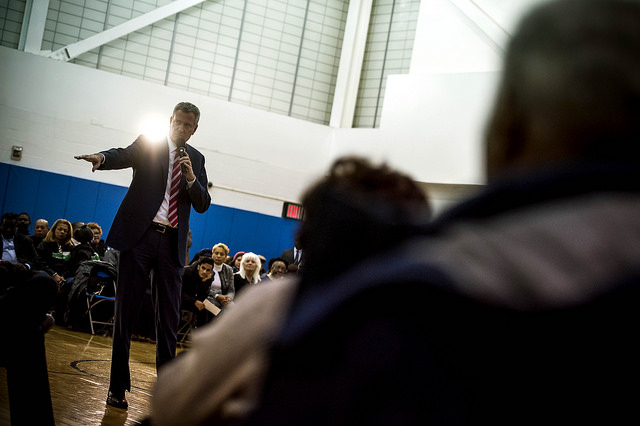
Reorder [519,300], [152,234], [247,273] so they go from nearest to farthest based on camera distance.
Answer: [519,300] → [152,234] → [247,273]

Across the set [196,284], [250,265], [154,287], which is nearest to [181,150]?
[154,287]

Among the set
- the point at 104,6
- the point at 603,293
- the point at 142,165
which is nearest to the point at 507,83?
the point at 603,293

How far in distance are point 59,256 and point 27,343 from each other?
6856 millimetres

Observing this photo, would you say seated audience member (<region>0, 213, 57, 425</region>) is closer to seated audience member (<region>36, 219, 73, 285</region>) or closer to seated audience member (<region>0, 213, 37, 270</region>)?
seated audience member (<region>0, 213, 37, 270</region>)

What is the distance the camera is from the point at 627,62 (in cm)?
59

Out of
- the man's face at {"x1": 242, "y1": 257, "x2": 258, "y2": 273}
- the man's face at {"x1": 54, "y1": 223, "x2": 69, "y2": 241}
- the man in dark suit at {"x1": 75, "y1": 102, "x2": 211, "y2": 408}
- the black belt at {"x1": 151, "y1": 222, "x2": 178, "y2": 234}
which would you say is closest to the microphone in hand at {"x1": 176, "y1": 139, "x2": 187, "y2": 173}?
the man in dark suit at {"x1": 75, "y1": 102, "x2": 211, "y2": 408}

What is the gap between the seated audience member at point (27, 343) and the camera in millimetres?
1786

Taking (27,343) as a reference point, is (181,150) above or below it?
above

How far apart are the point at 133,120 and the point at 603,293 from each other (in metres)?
12.7

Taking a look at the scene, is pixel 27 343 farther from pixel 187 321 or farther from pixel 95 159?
pixel 187 321

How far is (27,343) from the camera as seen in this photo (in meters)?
1.94

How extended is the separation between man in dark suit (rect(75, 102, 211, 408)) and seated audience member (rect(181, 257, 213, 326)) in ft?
14.0

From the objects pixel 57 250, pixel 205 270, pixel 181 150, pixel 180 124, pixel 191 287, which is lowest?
pixel 191 287

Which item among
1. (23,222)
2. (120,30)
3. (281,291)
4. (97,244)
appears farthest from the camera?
(120,30)
